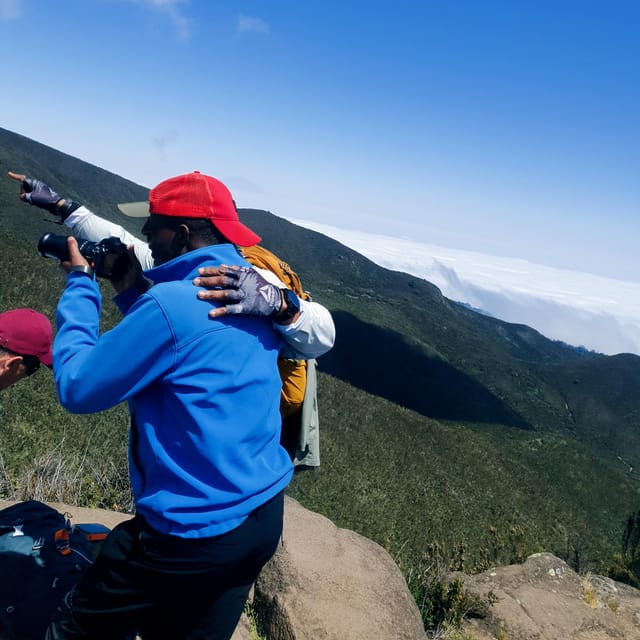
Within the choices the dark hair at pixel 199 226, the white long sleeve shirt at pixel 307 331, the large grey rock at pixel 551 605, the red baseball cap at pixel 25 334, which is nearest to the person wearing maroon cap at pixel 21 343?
the red baseball cap at pixel 25 334

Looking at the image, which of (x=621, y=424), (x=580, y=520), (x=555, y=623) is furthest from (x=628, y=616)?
(x=621, y=424)

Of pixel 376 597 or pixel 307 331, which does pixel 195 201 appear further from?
pixel 376 597

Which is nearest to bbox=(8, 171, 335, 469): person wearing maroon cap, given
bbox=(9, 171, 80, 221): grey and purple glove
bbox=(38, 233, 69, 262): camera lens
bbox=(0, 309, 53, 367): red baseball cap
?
bbox=(9, 171, 80, 221): grey and purple glove

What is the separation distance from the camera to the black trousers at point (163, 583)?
1.91m

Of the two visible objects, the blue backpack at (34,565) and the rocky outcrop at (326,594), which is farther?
the rocky outcrop at (326,594)

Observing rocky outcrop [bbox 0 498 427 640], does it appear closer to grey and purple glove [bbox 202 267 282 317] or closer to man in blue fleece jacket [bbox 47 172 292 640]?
man in blue fleece jacket [bbox 47 172 292 640]

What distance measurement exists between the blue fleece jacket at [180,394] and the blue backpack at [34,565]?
3.40 ft

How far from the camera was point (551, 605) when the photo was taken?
638 centimetres

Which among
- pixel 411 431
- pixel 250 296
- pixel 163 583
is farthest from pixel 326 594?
pixel 411 431

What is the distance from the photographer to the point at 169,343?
181cm

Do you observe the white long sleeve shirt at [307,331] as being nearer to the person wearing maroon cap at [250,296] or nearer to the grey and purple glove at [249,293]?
the person wearing maroon cap at [250,296]

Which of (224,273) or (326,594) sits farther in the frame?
(326,594)

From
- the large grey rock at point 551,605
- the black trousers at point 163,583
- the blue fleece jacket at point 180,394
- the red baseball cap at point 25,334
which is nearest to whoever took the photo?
the blue fleece jacket at point 180,394

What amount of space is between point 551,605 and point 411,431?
19634 millimetres
